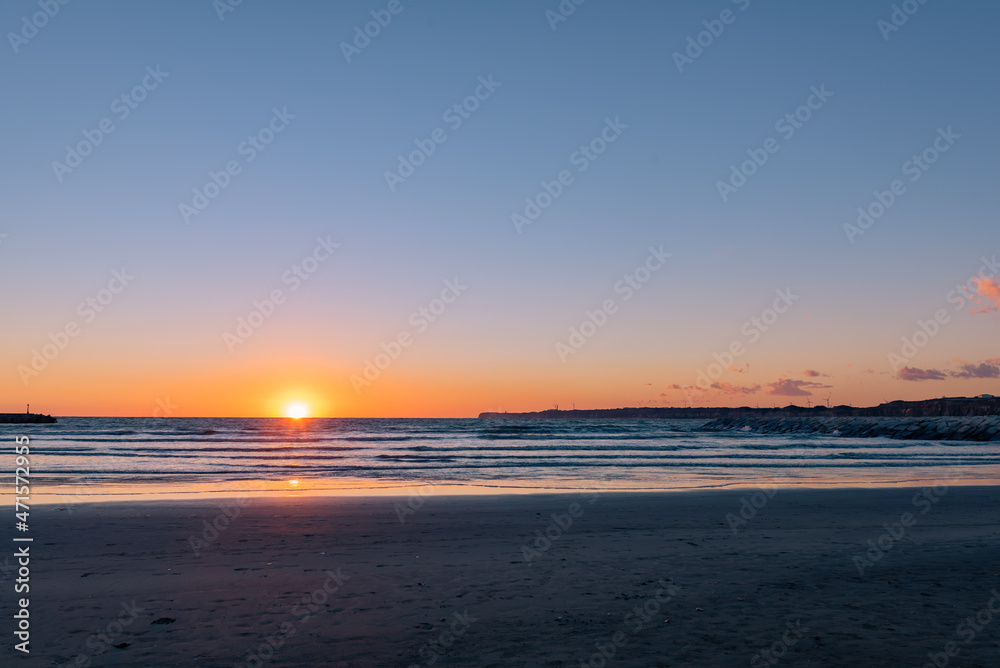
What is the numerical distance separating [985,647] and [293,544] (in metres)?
10.2

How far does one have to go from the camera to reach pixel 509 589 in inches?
339

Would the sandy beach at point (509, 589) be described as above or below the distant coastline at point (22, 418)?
below

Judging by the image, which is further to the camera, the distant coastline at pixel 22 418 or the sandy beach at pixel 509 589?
the distant coastline at pixel 22 418

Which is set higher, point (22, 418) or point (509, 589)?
point (22, 418)

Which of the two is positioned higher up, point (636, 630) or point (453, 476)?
point (453, 476)

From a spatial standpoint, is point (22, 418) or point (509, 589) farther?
point (22, 418)

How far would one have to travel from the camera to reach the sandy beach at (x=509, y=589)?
21.0 feet

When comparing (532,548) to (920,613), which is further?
(532,548)

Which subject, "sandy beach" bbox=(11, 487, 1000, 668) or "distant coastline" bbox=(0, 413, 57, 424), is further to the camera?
"distant coastline" bbox=(0, 413, 57, 424)

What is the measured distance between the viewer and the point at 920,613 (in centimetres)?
754

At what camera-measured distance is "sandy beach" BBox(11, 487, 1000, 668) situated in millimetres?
6387

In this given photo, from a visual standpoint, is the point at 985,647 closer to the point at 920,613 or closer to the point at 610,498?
the point at 920,613

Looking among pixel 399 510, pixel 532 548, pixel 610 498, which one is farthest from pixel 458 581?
pixel 610 498

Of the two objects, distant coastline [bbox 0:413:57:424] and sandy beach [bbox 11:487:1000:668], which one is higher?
distant coastline [bbox 0:413:57:424]
